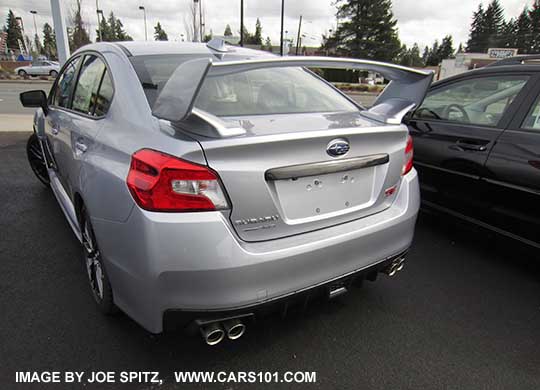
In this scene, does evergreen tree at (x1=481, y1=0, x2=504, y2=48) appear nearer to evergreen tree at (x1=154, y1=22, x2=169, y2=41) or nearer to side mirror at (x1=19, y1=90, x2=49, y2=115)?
evergreen tree at (x1=154, y1=22, x2=169, y2=41)

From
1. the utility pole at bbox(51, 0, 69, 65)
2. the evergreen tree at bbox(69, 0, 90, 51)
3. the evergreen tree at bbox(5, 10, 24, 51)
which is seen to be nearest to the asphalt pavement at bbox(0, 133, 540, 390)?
the utility pole at bbox(51, 0, 69, 65)

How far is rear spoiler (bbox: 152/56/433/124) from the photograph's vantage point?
146 centimetres

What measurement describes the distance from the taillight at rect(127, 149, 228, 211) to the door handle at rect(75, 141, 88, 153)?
0.88 m

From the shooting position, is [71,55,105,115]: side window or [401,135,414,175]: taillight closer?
[401,135,414,175]: taillight

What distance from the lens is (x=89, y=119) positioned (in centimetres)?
227

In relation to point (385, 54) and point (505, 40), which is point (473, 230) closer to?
point (385, 54)

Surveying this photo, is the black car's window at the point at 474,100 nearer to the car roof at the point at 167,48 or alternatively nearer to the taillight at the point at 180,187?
the car roof at the point at 167,48

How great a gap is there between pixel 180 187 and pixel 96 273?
115 centimetres

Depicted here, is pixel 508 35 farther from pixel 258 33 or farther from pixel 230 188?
pixel 230 188

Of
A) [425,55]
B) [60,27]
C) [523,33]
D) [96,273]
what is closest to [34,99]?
[96,273]

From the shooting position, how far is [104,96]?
2.19 m

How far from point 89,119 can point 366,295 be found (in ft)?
7.00

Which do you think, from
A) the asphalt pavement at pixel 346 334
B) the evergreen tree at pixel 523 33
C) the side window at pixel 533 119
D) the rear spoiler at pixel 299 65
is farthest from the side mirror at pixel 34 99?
the evergreen tree at pixel 523 33

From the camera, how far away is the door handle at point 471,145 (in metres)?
2.89
